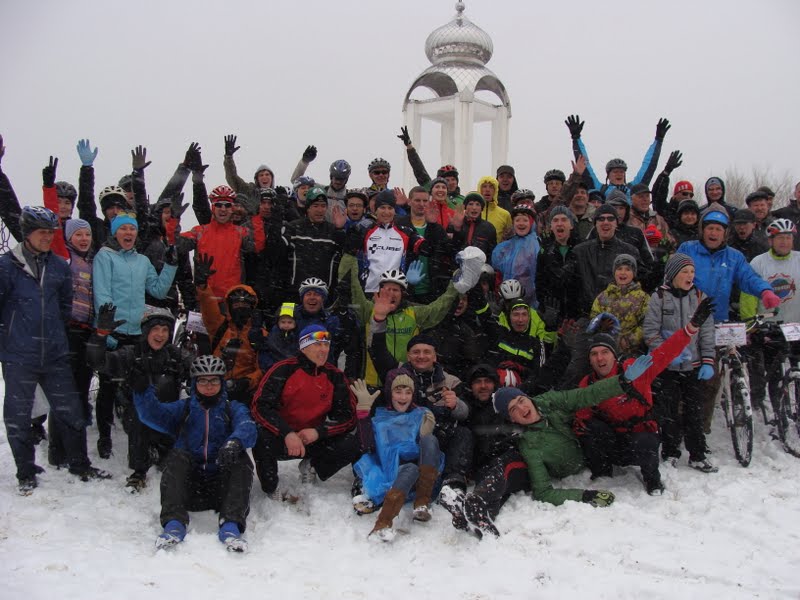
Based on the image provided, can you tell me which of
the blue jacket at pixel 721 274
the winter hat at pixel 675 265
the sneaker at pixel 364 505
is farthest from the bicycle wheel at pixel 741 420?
the sneaker at pixel 364 505

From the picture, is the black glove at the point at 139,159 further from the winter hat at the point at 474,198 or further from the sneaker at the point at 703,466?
the sneaker at the point at 703,466

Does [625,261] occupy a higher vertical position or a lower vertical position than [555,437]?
higher

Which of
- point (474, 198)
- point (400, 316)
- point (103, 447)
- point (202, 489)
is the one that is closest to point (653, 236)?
point (474, 198)

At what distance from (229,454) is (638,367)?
11.0 ft

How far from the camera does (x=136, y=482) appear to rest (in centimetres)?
570

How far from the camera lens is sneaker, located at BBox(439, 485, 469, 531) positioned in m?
4.84

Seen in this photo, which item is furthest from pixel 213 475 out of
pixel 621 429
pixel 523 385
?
pixel 621 429

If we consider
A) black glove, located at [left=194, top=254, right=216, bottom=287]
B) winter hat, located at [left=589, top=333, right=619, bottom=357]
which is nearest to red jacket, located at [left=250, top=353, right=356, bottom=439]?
black glove, located at [left=194, top=254, right=216, bottom=287]

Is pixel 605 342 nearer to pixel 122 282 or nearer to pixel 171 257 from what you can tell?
pixel 171 257

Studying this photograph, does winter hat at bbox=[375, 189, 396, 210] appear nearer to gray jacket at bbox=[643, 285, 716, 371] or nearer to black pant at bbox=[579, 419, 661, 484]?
gray jacket at bbox=[643, 285, 716, 371]

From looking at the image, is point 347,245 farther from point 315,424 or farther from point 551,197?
point 551,197

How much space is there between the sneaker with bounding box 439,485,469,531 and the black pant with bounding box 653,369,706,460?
236 cm

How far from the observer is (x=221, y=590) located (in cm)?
420

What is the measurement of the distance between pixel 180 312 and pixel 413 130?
51.0 feet
